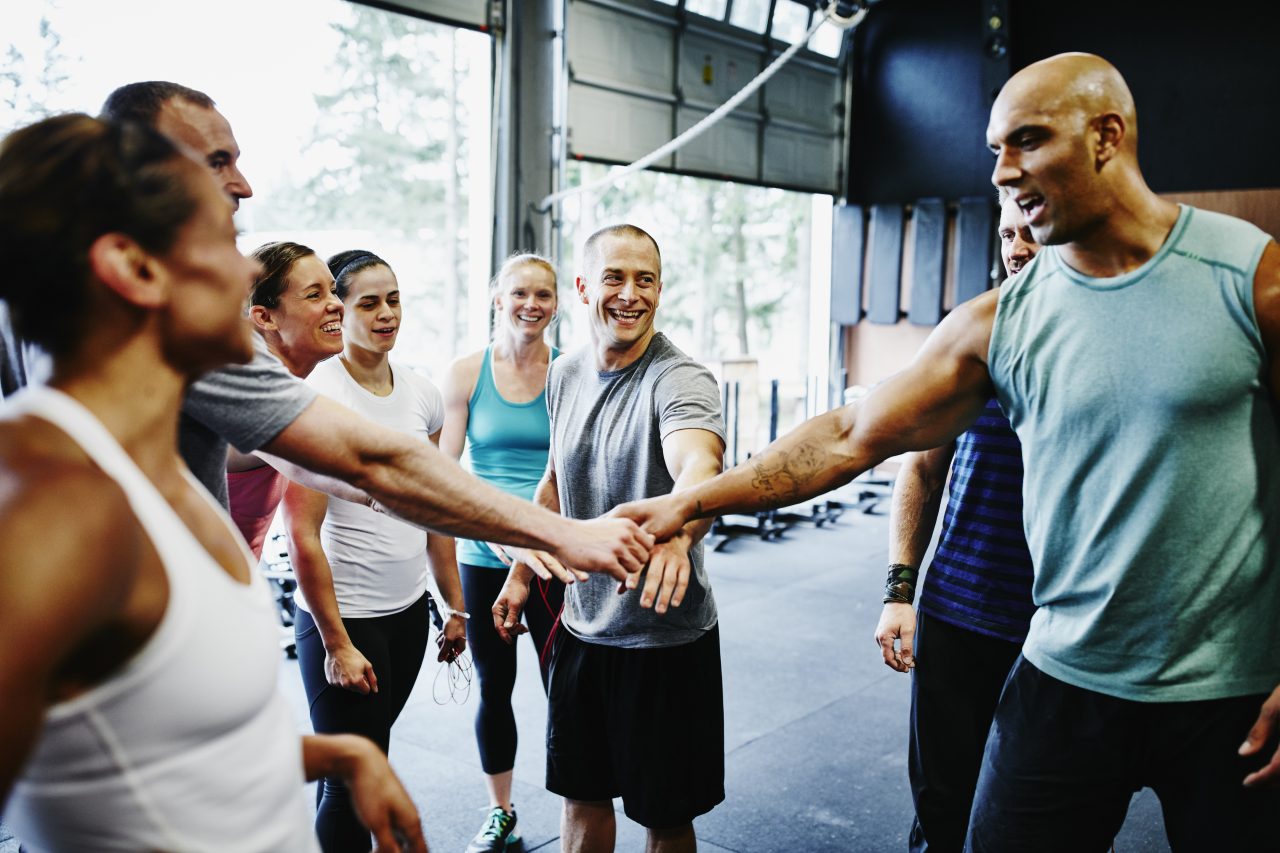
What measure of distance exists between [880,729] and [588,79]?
4982 millimetres

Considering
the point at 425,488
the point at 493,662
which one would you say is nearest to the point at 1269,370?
the point at 425,488

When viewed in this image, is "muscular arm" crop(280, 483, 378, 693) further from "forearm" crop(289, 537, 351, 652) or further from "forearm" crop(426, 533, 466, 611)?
"forearm" crop(426, 533, 466, 611)

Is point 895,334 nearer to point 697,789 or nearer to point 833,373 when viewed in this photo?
point 833,373

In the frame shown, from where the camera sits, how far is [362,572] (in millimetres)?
2432

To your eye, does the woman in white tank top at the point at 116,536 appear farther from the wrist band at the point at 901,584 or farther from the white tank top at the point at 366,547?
the wrist band at the point at 901,584

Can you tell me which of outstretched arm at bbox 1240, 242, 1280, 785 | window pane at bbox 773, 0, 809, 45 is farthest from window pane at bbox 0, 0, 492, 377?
outstretched arm at bbox 1240, 242, 1280, 785

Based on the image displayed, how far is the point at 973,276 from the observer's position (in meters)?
9.49

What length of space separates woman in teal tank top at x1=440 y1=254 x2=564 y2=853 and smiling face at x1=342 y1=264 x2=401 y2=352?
53 centimetres

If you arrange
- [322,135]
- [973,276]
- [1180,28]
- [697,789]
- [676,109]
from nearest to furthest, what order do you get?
[697,789] < [676,109] < [1180,28] < [973,276] < [322,135]

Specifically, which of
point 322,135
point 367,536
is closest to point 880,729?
point 367,536

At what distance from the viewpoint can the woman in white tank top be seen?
0.76m

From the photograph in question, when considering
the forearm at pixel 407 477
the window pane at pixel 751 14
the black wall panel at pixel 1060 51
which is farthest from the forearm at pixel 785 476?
the black wall panel at pixel 1060 51

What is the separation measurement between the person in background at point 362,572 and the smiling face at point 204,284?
1345 mm

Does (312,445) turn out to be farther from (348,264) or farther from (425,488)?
(348,264)
